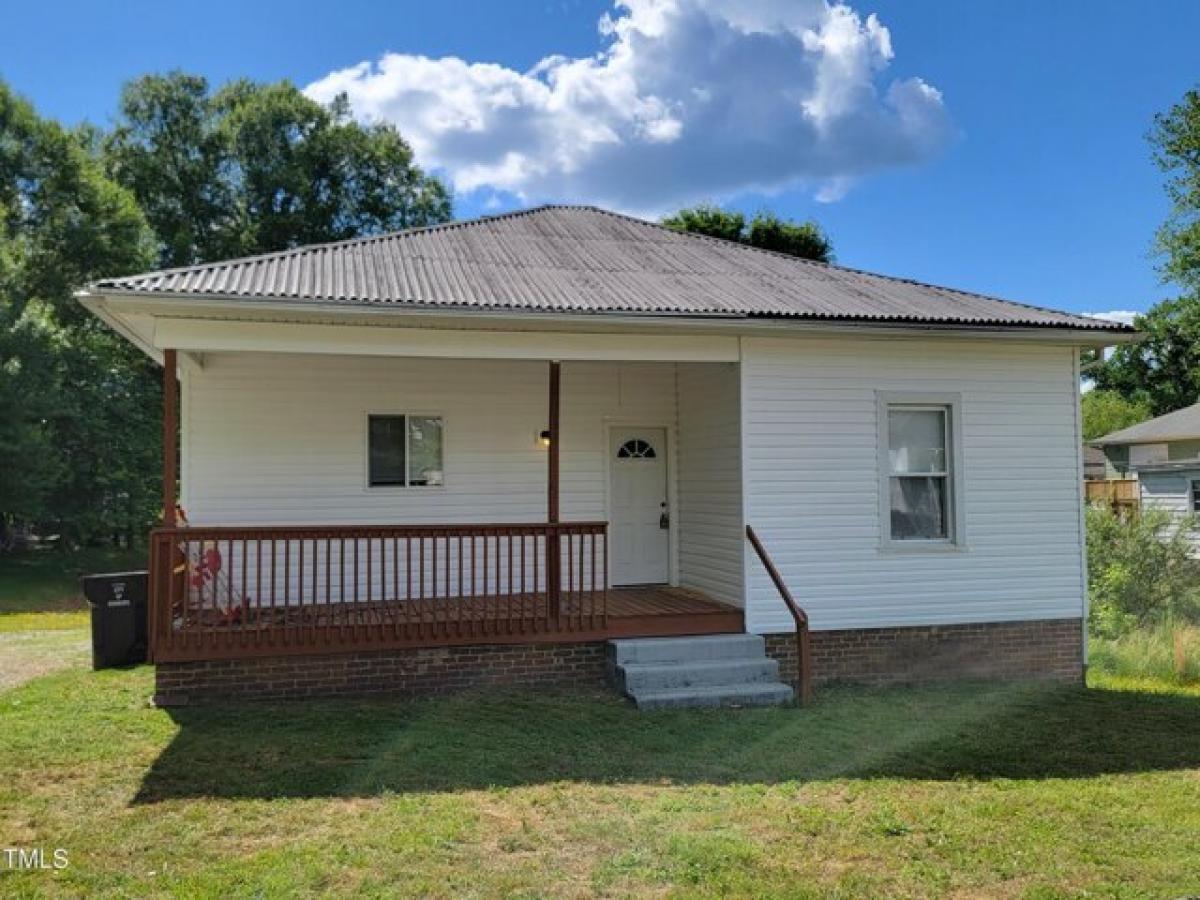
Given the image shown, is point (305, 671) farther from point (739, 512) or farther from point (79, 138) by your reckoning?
point (79, 138)

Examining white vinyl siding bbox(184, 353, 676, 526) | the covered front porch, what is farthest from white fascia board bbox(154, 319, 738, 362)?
white vinyl siding bbox(184, 353, 676, 526)

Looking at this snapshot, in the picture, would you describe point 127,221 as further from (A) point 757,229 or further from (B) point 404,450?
(B) point 404,450

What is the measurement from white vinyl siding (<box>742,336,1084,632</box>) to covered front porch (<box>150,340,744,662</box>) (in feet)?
1.48

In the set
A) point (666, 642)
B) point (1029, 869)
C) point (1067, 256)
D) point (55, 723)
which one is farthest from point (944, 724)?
point (1067, 256)

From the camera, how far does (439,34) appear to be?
48.1ft

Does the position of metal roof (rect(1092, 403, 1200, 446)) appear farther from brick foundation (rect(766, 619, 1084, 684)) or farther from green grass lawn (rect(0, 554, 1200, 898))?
green grass lawn (rect(0, 554, 1200, 898))

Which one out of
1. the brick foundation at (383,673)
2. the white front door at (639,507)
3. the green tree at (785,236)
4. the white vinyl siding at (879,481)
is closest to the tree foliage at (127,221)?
the green tree at (785,236)

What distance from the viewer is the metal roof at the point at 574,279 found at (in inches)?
293

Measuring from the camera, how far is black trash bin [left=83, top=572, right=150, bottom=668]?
932cm

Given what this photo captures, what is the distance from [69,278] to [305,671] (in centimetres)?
2183

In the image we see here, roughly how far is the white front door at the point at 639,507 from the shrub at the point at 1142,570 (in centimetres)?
754

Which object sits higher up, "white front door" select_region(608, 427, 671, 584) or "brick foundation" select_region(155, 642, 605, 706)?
"white front door" select_region(608, 427, 671, 584)

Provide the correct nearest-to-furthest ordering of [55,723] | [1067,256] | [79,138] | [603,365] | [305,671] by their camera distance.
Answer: [55,723], [305,671], [603,365], [1067,256], [79,138]

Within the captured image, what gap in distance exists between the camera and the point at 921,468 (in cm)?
893
